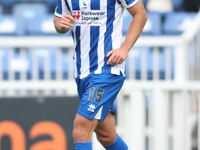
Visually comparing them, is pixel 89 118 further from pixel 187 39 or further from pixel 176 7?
pixel 176 7

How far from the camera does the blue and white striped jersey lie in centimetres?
270

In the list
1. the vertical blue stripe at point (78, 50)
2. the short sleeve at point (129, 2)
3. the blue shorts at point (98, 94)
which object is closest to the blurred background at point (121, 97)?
the vertical blue stripe at point (78, 50)

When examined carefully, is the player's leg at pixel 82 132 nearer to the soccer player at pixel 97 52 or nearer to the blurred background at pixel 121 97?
the soccer player at pixel 97 52

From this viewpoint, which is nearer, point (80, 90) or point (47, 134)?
point (80, 90)

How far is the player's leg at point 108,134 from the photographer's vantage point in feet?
9.44

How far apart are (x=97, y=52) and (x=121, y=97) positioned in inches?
56.6

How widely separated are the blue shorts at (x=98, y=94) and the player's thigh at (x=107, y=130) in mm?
161

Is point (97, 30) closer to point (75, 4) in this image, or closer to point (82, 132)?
point (75, 4)

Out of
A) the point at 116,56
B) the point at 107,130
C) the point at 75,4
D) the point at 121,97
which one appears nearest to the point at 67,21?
the point at 75,4

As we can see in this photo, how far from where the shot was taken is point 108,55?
2.69 metres

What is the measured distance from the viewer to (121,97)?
13.4 ft

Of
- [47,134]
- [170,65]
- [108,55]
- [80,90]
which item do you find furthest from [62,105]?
[170,65]

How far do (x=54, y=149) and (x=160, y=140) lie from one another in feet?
3.65

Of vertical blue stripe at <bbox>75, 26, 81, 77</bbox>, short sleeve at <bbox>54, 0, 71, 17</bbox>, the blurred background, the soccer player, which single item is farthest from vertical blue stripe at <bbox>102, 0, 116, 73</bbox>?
the blurred background
